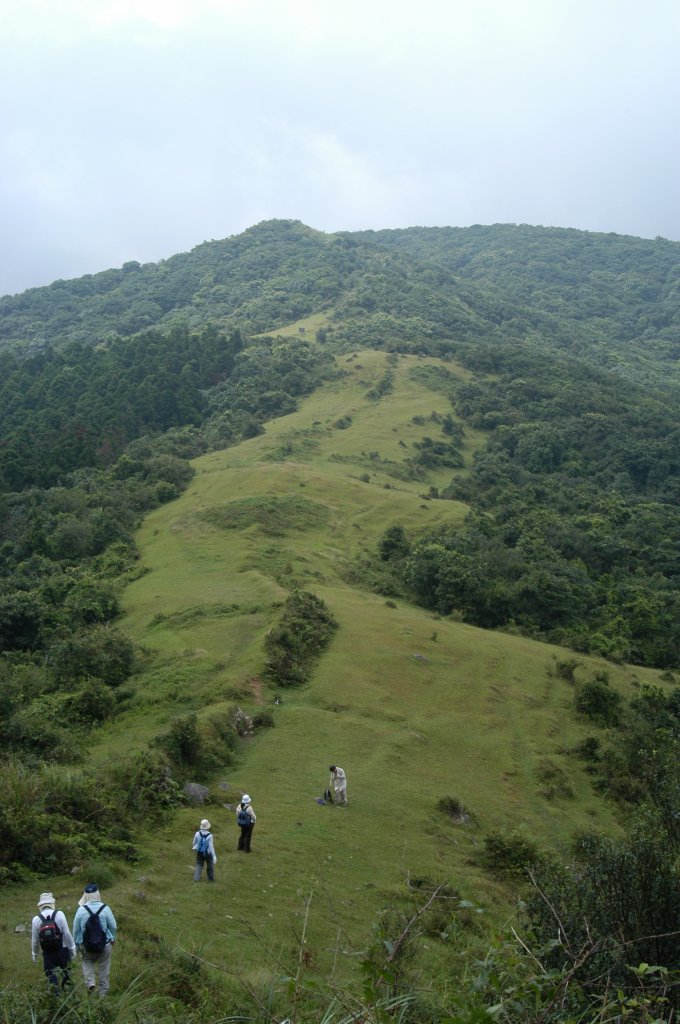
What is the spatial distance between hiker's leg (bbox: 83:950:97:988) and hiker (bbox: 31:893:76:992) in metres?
0.18

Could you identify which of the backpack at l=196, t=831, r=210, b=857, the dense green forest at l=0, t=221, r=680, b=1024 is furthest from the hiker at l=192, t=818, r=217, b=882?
the dense green forest at l=0, t=221, r=680, b=1024

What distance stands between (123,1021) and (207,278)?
623 ft

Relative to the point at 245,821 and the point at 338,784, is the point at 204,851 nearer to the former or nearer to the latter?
the point at 245,821

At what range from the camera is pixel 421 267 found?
19025 cm

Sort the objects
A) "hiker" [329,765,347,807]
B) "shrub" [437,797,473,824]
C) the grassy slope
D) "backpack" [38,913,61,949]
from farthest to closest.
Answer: "shrub" [437,797,473,824] → "hiker" [329,765,347,807] → the grassy slope → "backpack" [38,913,61,949]

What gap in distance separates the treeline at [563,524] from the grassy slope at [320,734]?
4357 millimetres

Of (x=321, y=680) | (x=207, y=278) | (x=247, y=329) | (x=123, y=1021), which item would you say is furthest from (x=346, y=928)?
(x=207, y=278)

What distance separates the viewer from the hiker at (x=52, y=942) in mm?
10242

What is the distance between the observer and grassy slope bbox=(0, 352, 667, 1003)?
1521cm

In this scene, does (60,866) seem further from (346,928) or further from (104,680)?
(104,680)

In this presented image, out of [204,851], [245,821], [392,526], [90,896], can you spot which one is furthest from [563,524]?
[90,896]

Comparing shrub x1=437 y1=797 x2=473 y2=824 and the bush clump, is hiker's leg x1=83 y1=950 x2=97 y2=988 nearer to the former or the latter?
shrub x1=437 y1=797 x2=473 y2=824

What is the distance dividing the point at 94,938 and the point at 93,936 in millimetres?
39

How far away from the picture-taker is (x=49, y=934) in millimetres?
10227
